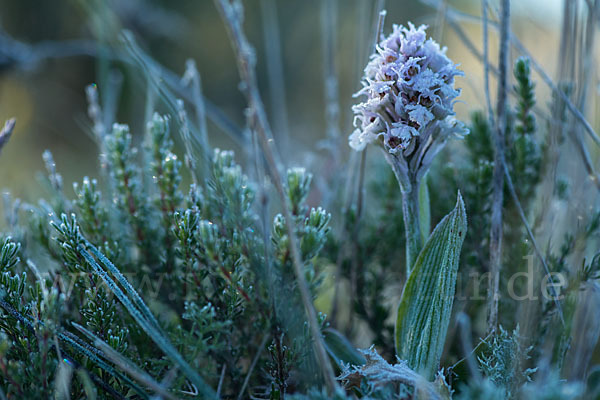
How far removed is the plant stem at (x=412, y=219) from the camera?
0.79 m

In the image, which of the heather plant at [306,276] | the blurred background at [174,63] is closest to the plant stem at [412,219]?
the heather plant at [306,276]

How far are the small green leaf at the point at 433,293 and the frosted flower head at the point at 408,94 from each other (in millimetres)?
129

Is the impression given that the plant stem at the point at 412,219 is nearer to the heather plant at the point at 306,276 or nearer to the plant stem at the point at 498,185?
the heather plant at the point at 306,276

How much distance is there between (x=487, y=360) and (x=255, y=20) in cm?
387

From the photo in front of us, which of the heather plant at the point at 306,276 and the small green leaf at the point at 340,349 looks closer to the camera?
the heather plant at the point at 306,276

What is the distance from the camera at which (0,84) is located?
3248mm

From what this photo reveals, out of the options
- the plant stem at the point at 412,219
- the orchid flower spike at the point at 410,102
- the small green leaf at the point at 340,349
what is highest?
the orchid flower spike at the point at 410,102

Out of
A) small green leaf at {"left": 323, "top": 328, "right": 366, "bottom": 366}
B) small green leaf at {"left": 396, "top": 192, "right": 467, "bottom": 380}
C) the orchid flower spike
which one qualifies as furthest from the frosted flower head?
small green leaf at {"left": 323, "top": 328, "right": 366, "bottom": 366}

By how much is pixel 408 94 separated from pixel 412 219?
0.63 feet

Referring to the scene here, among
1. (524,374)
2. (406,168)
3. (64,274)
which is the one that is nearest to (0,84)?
(64,274)

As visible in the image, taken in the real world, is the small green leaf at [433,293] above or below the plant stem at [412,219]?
below

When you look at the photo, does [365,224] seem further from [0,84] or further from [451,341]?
[0,84]

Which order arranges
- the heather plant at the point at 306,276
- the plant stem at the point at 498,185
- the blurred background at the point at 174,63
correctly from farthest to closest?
1. the blurred background at the point at 174,63
2. the plant stem at the point at 498,185
3. the heather plant at the point at 306,276

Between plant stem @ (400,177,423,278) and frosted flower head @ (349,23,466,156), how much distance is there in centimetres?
7
